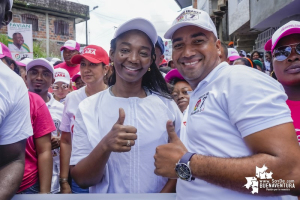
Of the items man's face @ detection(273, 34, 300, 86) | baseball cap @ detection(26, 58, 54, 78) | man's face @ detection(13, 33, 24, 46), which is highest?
man's face @ detection(13, 33, 24, 46)

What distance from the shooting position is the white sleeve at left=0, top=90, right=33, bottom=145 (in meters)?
1.43

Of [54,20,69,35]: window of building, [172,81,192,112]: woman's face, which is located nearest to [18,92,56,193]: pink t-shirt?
[172,81,192,112]: woman's face

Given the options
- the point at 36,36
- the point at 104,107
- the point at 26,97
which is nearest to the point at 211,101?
the point at 104,107

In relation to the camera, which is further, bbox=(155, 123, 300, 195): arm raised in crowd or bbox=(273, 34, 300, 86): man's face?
bbox=(273, 34, 300, 86): man's face

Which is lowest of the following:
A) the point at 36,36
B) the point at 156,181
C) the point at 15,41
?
the point at 156,181

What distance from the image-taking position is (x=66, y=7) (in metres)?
23.5

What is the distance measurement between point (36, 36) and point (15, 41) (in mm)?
16225

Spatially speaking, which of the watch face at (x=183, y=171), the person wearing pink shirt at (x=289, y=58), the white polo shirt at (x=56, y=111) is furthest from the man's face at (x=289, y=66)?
the white polo shirt at (x=56, y=111)

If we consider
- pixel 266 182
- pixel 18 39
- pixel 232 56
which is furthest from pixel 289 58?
pixel 18 39

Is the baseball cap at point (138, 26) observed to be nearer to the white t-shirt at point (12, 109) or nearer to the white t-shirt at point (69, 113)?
the white t-shirt at point (12, 109)

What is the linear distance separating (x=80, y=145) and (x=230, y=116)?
0.97m

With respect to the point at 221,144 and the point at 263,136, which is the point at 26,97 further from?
the point at 263,136

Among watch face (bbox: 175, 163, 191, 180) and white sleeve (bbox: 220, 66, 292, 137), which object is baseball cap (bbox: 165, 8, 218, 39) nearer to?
white sleeve (bbox: 220, 66, 292, 137)

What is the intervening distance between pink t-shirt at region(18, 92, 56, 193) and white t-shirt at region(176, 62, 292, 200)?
1.26 m
